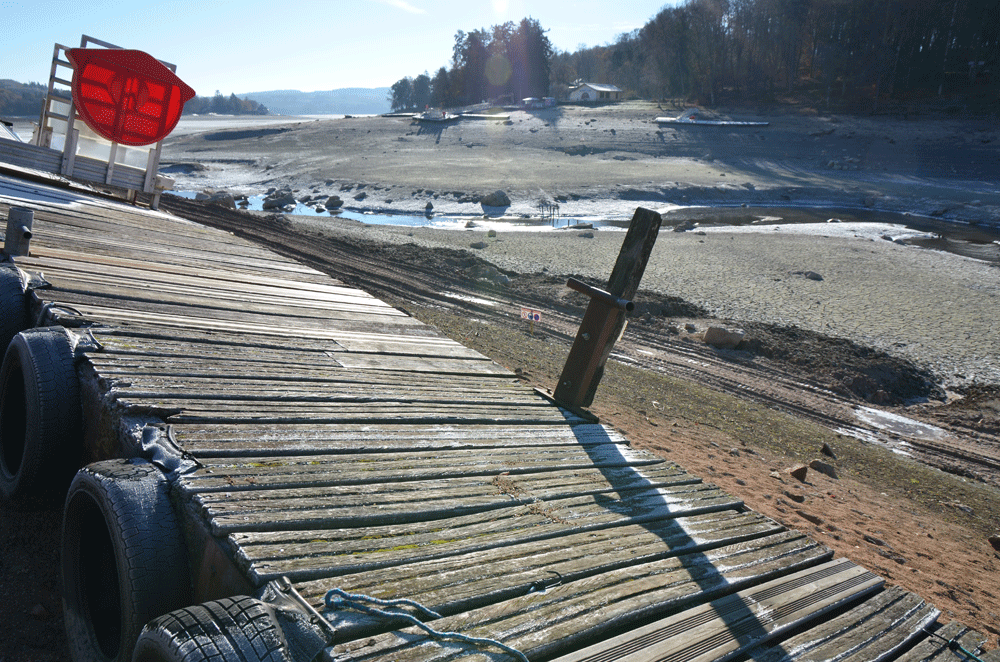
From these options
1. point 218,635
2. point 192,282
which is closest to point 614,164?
point 192,282

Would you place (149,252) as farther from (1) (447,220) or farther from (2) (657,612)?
(1) (447,220)

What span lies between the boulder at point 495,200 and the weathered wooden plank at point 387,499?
27.0m

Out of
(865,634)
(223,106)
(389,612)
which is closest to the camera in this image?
(389,612)

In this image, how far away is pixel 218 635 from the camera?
2.07 metres

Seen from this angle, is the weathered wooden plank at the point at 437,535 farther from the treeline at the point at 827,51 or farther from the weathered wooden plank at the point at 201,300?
the treeline at the point at 827,51

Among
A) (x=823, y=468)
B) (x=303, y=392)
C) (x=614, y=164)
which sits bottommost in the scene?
(x=823, y=468)

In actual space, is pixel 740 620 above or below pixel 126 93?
below

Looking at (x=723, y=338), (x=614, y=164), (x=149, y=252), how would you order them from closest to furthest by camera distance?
(x=149, y=252) < (x=723, y=338) < (x=614, y=164)

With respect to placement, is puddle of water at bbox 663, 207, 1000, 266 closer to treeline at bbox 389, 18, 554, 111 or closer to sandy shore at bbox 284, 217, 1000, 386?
sandy shore at bbox 284, 217, 1000, 386

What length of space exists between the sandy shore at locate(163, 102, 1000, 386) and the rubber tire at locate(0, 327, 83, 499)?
13.3 m

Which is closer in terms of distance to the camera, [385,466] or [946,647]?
[946,647]

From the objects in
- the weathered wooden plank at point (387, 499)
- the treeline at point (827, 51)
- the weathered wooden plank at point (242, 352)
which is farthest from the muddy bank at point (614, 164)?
the weathered wooden plank at point (387, 499)

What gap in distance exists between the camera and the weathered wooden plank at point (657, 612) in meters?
2.27

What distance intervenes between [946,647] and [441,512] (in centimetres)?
Answer: 234
